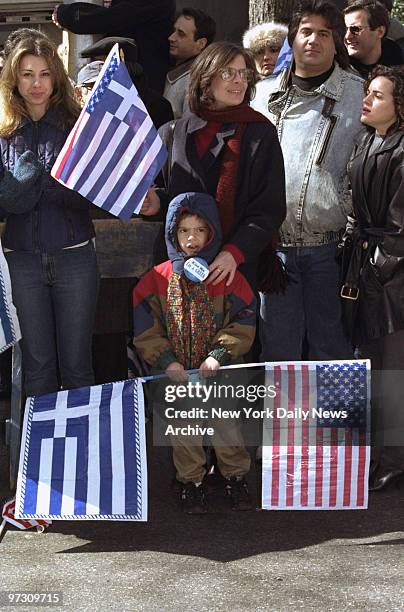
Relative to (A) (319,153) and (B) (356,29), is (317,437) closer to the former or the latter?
(A) (319,153)

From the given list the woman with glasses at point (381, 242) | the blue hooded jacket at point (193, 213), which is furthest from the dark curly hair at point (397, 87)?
the blue hooded jacket at point (193, 213)

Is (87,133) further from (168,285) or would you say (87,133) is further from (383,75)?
(383,75)

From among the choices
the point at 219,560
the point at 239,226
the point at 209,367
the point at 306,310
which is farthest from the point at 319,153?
the point at 219,560

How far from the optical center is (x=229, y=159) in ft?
17.8

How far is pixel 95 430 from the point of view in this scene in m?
5.10

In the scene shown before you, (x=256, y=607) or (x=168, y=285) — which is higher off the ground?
(x=168, y=285)

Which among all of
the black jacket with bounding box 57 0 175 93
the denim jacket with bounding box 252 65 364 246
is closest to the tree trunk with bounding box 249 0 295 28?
the black jacket with bounding box 57 0 175 93

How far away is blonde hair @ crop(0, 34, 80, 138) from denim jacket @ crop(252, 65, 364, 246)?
1107 millimetres

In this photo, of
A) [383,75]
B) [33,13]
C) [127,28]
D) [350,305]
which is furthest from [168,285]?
[33,13]

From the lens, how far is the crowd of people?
5.27 meters

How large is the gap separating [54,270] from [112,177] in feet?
1.63

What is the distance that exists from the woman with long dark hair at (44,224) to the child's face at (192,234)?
1.50 ft

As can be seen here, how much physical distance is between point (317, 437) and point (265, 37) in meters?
2.79

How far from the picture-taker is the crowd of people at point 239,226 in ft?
17.3
